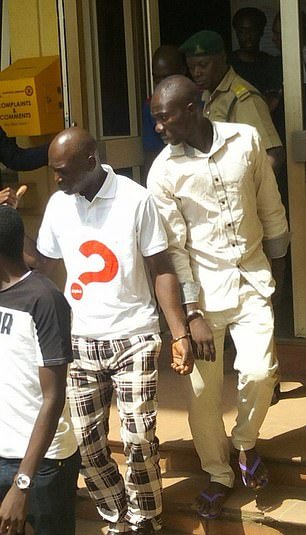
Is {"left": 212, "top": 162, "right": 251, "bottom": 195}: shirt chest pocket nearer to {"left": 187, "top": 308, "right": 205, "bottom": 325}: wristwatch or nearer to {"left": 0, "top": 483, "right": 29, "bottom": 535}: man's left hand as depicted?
{"left": 187, "top": 308, "right": 205, "bottom": 325}: wristwatch

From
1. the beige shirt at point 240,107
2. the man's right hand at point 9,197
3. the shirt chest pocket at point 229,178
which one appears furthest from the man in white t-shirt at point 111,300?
the beige shirt at point 240,107

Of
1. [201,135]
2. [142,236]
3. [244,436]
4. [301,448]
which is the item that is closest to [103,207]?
[142,236]

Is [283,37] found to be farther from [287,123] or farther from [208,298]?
[208,298]

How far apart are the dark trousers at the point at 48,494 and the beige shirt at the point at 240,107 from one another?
7.86 ft

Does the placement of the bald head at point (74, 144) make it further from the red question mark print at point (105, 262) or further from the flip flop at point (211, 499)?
the flip flop at point (211, 499)

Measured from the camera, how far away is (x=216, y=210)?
165 inches

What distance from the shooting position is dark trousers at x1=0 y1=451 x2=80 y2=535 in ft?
10.5

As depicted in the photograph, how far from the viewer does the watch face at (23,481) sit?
3.07 meters

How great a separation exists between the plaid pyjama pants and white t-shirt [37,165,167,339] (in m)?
0.08

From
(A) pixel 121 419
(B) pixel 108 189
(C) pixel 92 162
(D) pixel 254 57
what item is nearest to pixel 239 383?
(A) pixel 121 419

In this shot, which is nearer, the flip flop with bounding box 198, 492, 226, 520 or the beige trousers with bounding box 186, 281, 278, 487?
the beige trousers with bounding box 186, 281, 278, 487

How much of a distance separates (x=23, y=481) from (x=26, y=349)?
1.31 ft

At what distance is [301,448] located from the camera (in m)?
4.65

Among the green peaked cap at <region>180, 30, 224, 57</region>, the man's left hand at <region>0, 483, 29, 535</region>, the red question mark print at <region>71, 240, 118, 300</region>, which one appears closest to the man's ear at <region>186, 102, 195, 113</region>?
the red question mark print at <region>71, 240, 118, 300</region>
